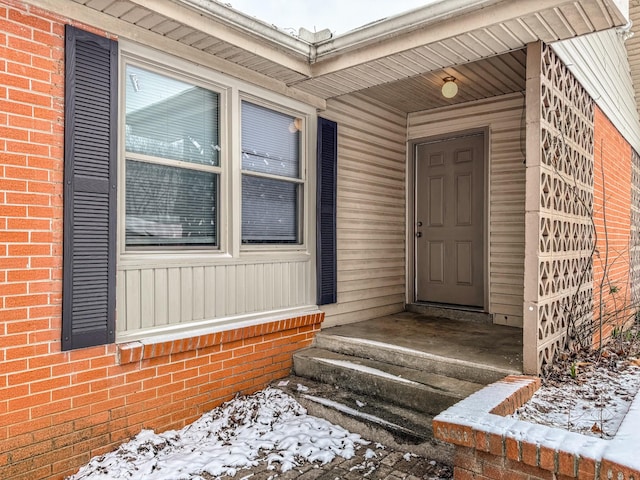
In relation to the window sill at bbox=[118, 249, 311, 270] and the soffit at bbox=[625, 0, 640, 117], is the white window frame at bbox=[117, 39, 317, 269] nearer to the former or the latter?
the window sill at bbox=[118, 249, 311, 270]

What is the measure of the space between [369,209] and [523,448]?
3.49m

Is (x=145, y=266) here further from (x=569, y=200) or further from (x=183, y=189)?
(x=569, y=200)

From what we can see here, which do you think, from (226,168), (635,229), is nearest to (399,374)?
(226,168)

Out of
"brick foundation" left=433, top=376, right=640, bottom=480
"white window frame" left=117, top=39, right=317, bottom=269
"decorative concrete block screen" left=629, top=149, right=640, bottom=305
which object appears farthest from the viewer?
"decorative concrete block screen" left=629, top=149, right=640, bottom=305

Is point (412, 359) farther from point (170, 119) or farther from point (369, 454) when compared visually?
point (170, 119)

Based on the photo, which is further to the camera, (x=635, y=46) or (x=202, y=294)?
(x=635, y=46)

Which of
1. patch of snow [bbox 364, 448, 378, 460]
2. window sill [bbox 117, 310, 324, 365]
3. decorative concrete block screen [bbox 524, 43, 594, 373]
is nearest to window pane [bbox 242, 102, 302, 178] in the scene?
window sill [bbox 117, 310, 324, 365]

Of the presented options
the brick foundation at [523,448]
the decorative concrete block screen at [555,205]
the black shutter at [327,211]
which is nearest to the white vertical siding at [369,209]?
the black shutter at [327,211]

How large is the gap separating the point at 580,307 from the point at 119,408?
4013 mm

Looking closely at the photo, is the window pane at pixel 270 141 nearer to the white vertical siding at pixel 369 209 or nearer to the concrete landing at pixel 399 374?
the white vertical siding at pixel 369 209

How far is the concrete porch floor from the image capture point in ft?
11.6

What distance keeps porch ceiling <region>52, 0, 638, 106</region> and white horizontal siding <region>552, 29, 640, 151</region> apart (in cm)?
49

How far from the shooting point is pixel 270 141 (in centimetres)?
409

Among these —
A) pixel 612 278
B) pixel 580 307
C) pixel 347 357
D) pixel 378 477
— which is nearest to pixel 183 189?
pixel 347 357
